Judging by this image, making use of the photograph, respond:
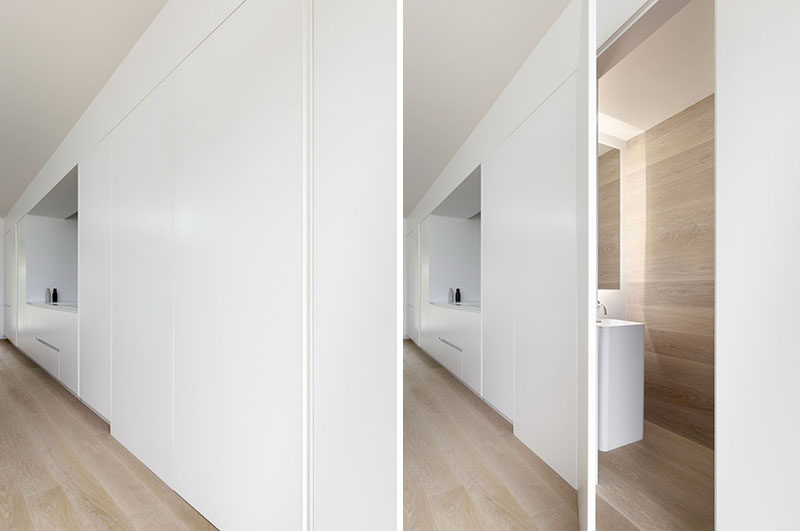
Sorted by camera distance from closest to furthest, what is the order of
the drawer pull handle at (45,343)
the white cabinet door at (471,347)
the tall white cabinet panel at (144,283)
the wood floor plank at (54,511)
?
the white cabinet door at (471,347) < the wood floor plank at (54,511) < the tall white cabinet panel at (144,283) < the drawer pull handle at (45,343)

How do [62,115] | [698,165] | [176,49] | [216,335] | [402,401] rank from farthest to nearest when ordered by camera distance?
[62,115], [698,165], [176,49], [216,335], [402,401]

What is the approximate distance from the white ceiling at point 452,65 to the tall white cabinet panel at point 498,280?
7.0 inches

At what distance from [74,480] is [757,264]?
10.5 ft

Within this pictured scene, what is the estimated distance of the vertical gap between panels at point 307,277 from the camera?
133 cm

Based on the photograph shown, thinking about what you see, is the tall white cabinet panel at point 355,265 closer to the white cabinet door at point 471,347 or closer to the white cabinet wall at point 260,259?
the white cabinet wall at point 260,259

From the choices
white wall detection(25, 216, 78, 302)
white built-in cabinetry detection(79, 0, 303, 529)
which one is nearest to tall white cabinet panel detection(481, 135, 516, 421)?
white built-in cabinetry detection(79, 0, 303, 529)

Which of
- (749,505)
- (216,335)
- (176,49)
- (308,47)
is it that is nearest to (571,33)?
(308,47)

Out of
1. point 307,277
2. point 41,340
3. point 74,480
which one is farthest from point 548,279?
point 41,340

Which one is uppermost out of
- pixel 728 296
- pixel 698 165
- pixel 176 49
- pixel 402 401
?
pixel 176 49

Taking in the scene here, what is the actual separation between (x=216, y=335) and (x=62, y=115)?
3098mm

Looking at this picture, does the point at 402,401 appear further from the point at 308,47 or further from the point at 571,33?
the point at 571,33

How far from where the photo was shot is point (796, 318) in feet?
3.60

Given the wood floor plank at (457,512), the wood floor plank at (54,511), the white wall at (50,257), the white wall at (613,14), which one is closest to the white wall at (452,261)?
the wood floor plank at (457,512)

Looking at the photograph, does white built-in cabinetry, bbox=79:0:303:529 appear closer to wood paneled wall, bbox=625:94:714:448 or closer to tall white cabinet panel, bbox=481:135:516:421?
tall white cabinet panel, bbox=481:135:516:421
